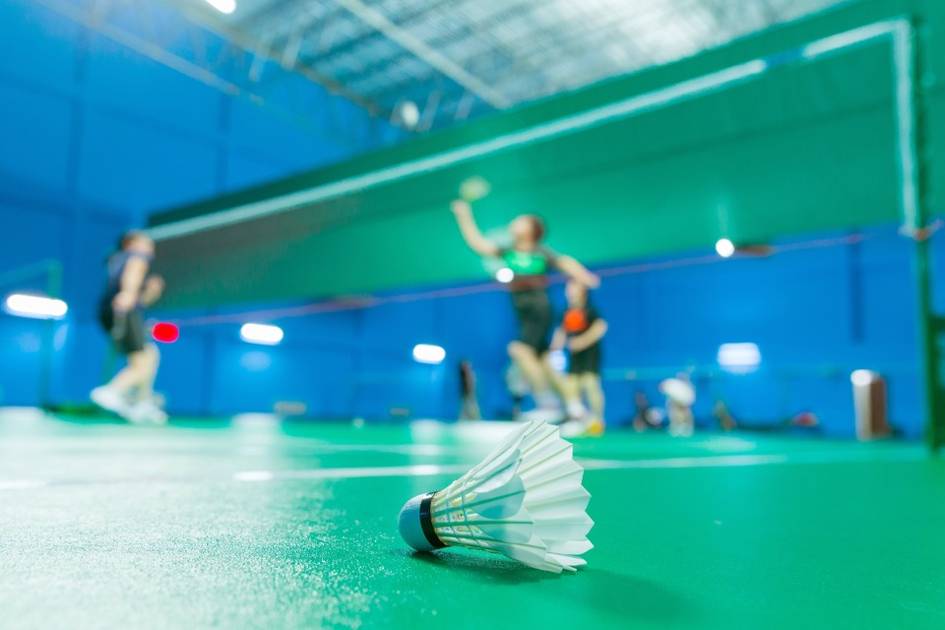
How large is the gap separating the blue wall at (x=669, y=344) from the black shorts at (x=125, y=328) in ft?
22.9

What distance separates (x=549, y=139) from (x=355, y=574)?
7.22 m

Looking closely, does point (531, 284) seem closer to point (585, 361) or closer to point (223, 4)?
point (585, 361)

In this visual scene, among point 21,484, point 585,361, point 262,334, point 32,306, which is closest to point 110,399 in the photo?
point 585,361

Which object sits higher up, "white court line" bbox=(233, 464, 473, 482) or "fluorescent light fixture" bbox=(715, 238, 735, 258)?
"fluorescent light fixture" bbox=(715, 238, 735, 258)

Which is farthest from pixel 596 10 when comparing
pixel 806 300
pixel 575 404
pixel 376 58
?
pixel 575 404

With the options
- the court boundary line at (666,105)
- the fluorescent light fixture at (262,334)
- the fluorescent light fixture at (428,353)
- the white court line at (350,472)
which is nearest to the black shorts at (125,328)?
the court boundary line at (666,105)

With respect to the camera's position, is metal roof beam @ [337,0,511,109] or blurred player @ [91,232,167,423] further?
metal roof beam @ [337,0,511,109]

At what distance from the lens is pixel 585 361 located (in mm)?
6516

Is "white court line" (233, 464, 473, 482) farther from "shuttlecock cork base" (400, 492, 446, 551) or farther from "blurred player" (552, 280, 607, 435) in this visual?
"blurred player" (552, 280, 607, 435)

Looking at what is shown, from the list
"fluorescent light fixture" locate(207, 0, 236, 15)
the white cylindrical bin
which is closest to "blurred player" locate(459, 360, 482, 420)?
the white cylindrical bin

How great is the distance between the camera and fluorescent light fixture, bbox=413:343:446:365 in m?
17.2

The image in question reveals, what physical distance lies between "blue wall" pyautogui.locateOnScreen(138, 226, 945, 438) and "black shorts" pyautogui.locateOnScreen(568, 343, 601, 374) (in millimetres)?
6289

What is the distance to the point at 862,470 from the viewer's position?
236 centimetres

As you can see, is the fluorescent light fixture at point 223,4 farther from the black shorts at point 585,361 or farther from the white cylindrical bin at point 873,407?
the white cylindrical bin at point 873,407
